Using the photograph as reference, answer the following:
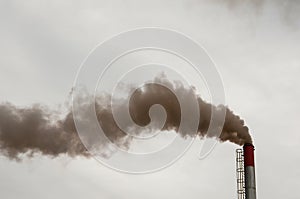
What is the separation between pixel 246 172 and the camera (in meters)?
29.2

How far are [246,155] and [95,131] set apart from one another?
35.2 ft

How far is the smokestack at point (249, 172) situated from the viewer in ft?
94.0

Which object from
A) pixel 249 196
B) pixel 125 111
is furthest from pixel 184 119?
pixel 249 196

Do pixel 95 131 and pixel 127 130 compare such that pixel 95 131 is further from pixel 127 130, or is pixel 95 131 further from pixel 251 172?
pixel 251 172

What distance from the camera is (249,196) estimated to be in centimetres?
2847

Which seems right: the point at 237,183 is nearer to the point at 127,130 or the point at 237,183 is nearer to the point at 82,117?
the point at 127,130

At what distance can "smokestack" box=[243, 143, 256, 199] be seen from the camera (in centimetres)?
2865

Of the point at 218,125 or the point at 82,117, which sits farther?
the point at 218,125

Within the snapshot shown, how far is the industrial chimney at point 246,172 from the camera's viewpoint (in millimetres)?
28734

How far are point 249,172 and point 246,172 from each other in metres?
0.20

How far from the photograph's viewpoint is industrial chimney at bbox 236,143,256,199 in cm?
2873

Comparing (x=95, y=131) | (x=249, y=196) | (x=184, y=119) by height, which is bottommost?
(x=249, y=196)

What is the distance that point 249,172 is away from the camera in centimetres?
2911

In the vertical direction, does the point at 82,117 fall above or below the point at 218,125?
below
